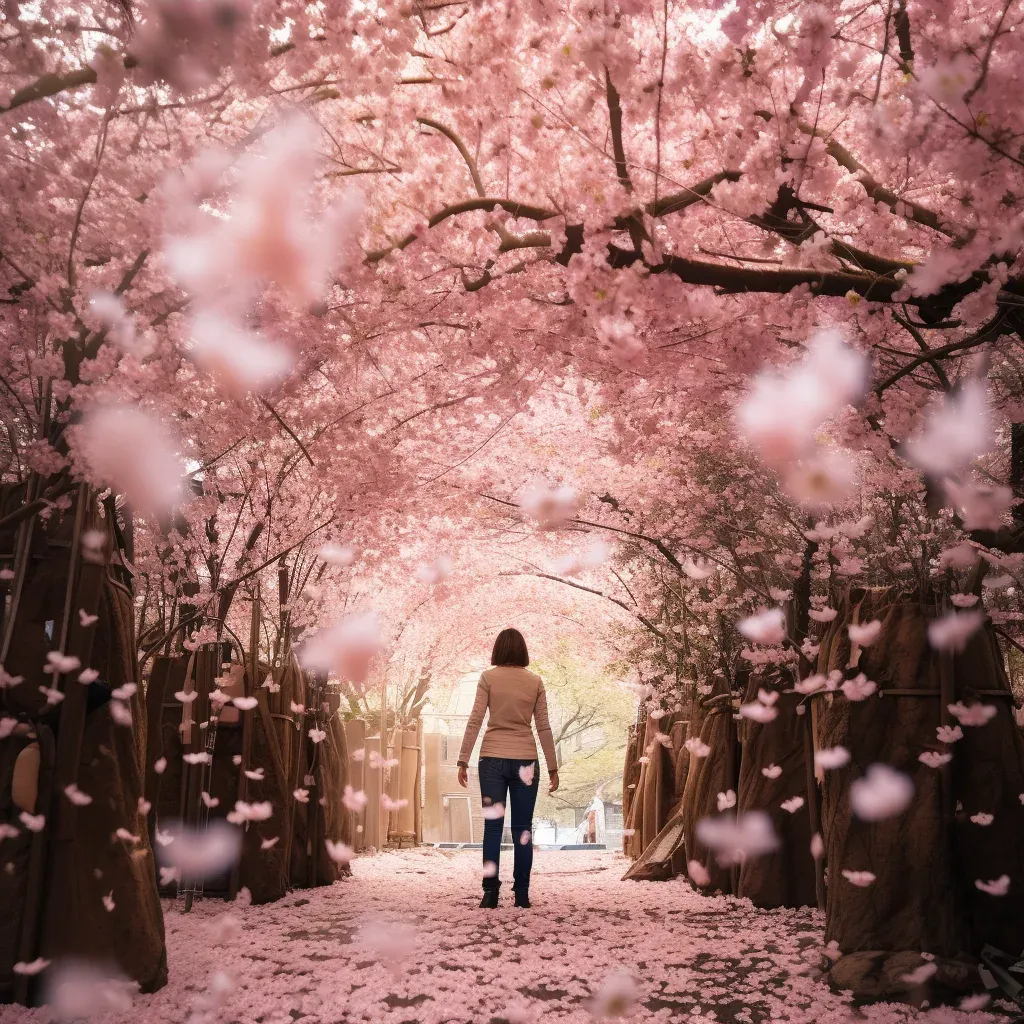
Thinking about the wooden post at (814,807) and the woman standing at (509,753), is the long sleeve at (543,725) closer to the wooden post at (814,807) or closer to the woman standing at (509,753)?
the woman standing at (509,753)

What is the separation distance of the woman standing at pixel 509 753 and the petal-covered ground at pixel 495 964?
461mm

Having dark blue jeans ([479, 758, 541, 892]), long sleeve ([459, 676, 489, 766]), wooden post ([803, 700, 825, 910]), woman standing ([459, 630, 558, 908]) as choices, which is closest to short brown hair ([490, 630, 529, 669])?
woman standing ([459, 630, 558, 908])

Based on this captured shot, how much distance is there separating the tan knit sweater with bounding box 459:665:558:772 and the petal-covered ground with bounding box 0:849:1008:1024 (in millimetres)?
1250

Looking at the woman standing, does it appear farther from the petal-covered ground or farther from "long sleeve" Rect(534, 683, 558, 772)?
the petal-covered ground

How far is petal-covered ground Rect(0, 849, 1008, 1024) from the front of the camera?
4078mm

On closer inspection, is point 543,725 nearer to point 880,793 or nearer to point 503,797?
point 503,797

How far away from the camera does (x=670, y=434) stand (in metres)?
9.33

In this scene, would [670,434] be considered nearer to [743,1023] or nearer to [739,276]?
[739,276]

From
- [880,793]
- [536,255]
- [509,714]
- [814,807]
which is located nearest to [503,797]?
[509,714]

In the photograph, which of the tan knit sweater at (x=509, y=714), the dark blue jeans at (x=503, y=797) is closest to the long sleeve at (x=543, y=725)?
the tan knit sweater at (x=509, y=714)

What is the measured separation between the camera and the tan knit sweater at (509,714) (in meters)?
7.25

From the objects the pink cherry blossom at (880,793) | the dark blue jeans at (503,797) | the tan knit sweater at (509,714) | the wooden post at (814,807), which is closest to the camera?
the pink cherry blossom at (880,793)

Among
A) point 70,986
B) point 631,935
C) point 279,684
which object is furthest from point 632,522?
A: point 70,986

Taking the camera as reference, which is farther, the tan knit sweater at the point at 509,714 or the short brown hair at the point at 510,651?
the short brown hair at the point at 510,651
